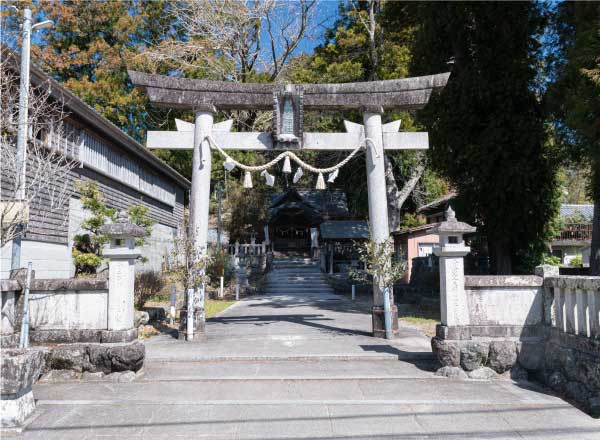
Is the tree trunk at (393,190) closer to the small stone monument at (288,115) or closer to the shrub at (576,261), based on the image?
the small stone monument at (288,115)

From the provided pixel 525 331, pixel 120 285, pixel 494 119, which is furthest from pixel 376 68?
pixel 120 285

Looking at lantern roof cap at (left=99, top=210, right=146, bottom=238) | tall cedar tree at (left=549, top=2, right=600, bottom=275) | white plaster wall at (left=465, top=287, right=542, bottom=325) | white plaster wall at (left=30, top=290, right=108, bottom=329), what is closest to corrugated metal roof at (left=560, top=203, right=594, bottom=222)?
tall cedar tree at (left=549, top=2, right=600, bottom=275)

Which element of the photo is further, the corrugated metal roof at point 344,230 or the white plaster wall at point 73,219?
the corrugated metal roof at point 344,230

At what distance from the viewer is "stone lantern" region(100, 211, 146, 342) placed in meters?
7.38

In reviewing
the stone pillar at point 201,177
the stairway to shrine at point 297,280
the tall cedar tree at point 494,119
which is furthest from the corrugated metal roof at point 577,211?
the stone pillar at point 201,177

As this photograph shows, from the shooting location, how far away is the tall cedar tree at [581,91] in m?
9.88

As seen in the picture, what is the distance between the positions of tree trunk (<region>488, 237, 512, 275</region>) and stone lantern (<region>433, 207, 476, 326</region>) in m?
8.85

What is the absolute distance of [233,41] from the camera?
25.6m

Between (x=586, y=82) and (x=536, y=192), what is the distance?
17.4 ft

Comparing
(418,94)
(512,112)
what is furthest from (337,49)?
(418,94)

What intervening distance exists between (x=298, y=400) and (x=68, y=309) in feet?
13.5

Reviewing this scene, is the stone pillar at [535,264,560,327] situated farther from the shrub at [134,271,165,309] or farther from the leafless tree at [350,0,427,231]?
the leafless tree at [350,0,427,231]

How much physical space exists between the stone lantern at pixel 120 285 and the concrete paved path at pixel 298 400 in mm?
767

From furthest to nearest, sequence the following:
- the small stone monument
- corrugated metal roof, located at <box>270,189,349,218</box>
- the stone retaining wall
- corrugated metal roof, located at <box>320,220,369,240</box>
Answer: corrugated metal roof, located at <box>270,189,349,218</box> → corrugated metal roof, located at <box>320,220,369,240</box> → the small stone monument → the stone retaining wall
